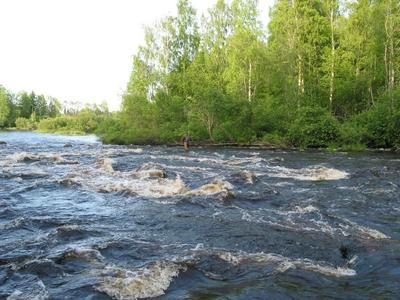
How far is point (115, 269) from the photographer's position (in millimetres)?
7309

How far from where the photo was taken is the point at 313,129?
107ft

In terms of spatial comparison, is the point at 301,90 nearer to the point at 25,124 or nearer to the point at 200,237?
the point at 200,237

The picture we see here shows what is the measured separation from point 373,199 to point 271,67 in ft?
95.4

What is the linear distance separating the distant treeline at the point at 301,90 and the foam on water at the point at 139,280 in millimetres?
26861

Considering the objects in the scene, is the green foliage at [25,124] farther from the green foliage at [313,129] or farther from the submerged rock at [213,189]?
the submerged rock at [213,189]

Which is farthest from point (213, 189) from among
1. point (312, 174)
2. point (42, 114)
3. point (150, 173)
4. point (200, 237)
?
point (42, 114)

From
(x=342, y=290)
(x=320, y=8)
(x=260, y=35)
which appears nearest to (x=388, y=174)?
(x=342, y=290)

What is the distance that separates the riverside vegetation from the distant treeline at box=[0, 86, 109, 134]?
2959cm

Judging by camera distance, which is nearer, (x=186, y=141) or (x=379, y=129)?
(x=379, y=129)

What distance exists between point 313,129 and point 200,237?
83.0 feet

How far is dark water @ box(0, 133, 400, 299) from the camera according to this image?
21.9ft

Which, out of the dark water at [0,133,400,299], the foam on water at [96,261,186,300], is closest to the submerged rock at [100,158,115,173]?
the dark water at [0,133,400,299]

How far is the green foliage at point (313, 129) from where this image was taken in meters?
32.6

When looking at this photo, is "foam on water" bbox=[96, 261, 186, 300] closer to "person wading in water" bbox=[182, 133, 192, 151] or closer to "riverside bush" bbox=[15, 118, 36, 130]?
"person wading in water" bbox=[182, 133, 192, 151]
